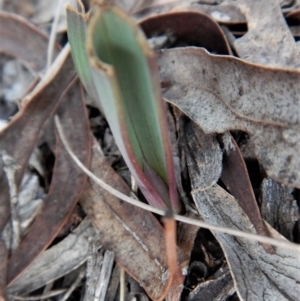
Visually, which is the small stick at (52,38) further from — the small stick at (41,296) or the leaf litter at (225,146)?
the small stick at (41,296)

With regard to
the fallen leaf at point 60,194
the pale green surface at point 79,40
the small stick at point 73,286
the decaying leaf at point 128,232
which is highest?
the pale green surface at point 79,40

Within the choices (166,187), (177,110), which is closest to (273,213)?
(166,187)

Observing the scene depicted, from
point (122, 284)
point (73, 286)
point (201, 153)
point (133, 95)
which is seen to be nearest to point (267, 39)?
point (201, 153)

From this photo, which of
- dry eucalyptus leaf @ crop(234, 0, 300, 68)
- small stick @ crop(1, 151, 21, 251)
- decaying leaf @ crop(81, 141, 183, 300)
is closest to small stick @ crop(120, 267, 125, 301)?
decaying leaf @ crop(81, 141, 183, 300)

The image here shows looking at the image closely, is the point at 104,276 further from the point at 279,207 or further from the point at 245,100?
the point at 245,100

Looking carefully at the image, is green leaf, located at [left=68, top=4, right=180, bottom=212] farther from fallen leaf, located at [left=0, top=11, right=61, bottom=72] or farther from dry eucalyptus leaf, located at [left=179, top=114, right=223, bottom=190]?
fallen leaf, located at [left=0, top=11, right=61, bottom=72]

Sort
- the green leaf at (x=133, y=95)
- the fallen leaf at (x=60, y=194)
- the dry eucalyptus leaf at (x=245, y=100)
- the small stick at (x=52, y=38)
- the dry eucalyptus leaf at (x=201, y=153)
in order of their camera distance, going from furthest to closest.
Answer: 1. the small stick at (x=52, y=38)
2. the fallen leaf at (x=60, y=194)
3. the dry eucalyptus leaf at (x=201, y=153)
4. the dry eucalyptus leaf at (x=245, y=100)
5. the green leaf at (x=133, y=95)

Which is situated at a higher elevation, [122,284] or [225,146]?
[225,146]

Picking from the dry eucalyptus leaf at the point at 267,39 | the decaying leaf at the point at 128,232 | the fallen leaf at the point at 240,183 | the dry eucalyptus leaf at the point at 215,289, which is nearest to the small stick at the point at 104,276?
the decaying leaf at the point at 128,232
